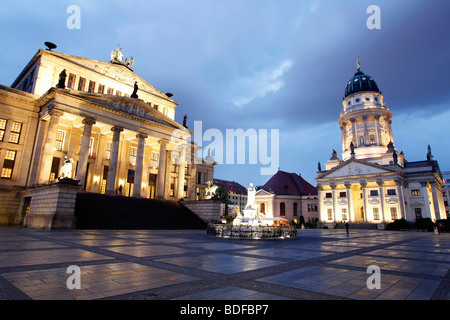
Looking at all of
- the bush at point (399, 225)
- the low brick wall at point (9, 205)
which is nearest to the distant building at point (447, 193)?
the bush at point (399, 225)

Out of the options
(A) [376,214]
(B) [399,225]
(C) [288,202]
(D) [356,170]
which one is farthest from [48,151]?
(A) [376,214]

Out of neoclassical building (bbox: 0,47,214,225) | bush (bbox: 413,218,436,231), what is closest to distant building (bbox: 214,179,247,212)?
neoclassical building (bbox: 0,47,214,225)

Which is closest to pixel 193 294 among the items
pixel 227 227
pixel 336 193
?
pixel 227 227

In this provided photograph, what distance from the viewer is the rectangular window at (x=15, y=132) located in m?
31.1

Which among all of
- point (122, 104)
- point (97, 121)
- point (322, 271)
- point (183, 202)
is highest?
point (122, 104)

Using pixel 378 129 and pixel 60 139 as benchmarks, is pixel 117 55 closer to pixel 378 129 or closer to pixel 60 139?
pixel 60 139

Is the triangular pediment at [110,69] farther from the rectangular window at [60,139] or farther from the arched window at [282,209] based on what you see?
the arched window at [282,209]

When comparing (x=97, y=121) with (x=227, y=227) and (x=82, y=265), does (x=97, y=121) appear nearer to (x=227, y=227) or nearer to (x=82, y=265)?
(x=227, y=227)

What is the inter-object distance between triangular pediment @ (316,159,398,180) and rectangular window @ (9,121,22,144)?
62.5 metres

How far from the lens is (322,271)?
7.25 meters

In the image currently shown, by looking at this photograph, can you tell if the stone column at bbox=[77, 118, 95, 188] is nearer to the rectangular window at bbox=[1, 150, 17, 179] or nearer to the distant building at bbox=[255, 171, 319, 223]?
the rectangular window at bbox=[1, 150, 17, 179]

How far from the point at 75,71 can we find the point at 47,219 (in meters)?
25.1

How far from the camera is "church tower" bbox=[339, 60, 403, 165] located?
68.3 m

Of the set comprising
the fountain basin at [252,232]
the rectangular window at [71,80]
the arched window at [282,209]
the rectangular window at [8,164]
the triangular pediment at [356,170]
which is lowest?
the fountain basin at [252,232]
